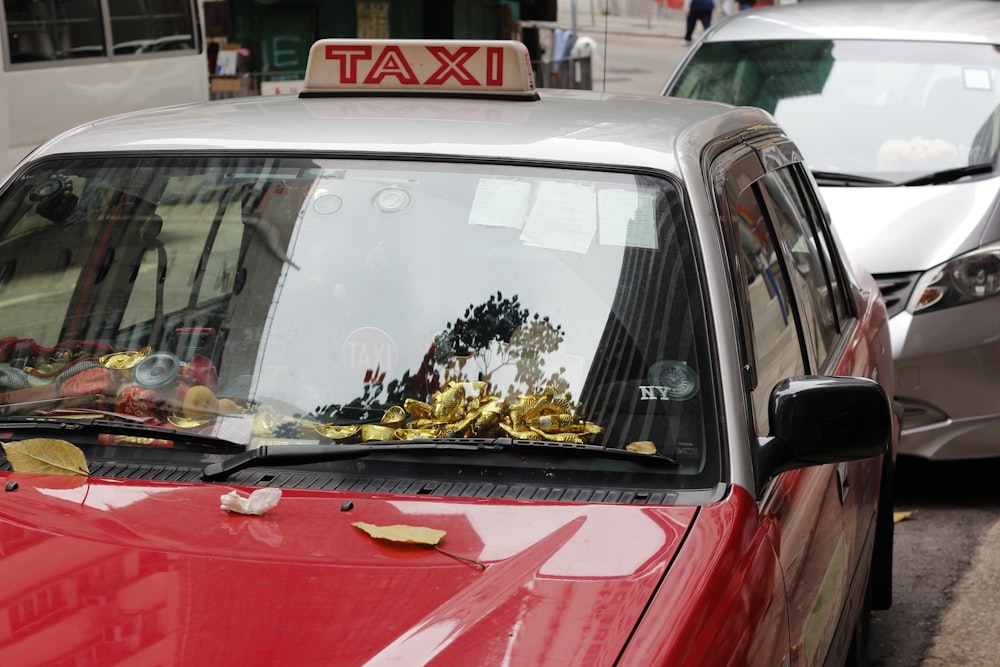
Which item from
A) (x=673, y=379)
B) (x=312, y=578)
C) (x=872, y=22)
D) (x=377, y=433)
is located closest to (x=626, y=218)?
(x=673, y=379)

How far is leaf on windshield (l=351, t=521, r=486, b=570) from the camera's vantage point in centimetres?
211

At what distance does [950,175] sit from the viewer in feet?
19.9

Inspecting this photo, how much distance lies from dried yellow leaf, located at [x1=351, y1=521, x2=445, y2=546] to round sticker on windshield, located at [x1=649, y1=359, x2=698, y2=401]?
523mm

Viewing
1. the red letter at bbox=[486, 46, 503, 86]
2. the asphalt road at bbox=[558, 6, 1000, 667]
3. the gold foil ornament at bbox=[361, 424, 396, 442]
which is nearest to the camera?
the gold foil ornament at bbox=[361, 424, 396, 442]

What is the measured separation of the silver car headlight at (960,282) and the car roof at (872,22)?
166 centimetres

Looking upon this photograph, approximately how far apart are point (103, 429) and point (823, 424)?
4.26 ft

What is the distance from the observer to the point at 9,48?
9.62m

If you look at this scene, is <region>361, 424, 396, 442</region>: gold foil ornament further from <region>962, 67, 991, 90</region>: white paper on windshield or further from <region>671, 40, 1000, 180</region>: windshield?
<region>962, 67, 991, 90</region>: white paper on windshield

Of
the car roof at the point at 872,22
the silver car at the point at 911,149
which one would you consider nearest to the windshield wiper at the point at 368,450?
the silver car at the point at 911,149

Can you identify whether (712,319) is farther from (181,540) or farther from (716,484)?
(181,540)

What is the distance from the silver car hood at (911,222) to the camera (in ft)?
18.4

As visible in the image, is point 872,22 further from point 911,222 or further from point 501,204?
point 501,204

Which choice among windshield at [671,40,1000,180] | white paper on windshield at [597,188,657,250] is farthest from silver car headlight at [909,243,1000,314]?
white paper on windshield at [597,188,657,250]

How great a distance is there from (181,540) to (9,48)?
841 centimetres
